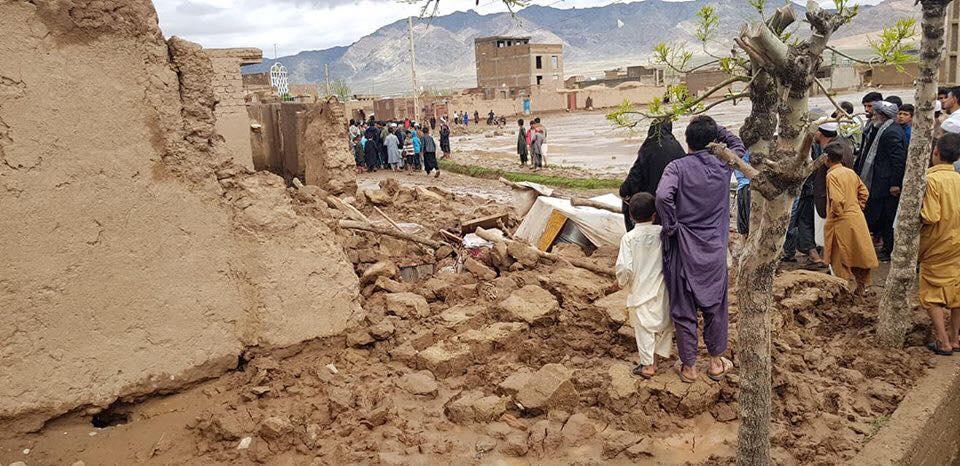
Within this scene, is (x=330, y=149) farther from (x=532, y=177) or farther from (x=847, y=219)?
(x=847, y=219)

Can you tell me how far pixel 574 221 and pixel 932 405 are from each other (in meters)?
3.81

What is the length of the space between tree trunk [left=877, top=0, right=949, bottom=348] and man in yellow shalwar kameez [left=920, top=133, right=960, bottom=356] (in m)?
0.11

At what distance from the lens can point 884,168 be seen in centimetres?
723

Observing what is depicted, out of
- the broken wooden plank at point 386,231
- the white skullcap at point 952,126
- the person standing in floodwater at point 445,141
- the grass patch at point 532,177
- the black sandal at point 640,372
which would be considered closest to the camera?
the black sandal at point 640,372

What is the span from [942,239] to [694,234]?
2.06 meters

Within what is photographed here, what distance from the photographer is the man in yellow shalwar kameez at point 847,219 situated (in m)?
6.02

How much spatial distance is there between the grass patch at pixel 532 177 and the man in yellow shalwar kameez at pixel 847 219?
7902 mm

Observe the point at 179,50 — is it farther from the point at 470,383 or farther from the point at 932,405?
the point at 932,405

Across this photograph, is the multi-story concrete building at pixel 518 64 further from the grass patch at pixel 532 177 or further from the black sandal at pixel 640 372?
the black sandal at pixel 640 372

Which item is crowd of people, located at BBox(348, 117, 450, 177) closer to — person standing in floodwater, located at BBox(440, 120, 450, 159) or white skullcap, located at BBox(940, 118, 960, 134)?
person standing in floodwater, located at BBox(440, 120, 450, 159)

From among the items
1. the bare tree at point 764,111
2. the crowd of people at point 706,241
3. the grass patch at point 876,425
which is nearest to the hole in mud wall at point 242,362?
the crowd of people at point 706,241

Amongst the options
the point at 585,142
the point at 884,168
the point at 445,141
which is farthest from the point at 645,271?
the point at 585,142

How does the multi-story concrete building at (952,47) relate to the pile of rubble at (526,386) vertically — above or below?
above

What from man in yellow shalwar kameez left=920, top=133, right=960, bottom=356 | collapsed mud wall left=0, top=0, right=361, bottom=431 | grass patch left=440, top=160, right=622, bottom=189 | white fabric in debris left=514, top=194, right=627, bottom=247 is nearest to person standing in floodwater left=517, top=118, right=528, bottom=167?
grass patch left=440, top=160, right=622, bottom=189
